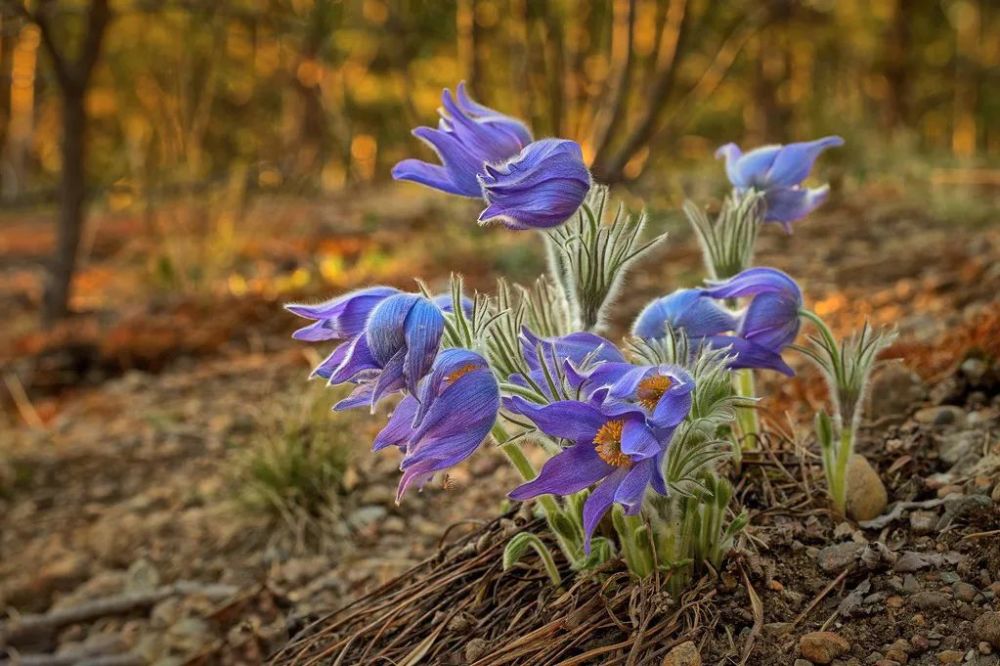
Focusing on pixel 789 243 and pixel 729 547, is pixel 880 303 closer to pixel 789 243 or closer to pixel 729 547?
pixel 789 243

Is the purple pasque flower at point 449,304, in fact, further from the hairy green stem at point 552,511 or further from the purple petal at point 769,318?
the purple petal at point 769,318

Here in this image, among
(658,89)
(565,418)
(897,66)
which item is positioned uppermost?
(897,66)

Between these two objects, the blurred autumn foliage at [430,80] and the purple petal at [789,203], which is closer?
the purple petal at [789,203]

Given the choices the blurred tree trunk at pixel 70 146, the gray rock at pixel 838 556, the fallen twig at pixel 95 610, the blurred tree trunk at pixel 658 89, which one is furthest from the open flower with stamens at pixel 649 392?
the blurred tree trunk at pixel 70 146

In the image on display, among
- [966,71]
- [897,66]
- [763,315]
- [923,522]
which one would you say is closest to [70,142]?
[763,315]

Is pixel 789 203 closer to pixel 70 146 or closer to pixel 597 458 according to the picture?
pixel 597 458

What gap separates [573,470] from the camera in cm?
134

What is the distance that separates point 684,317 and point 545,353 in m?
0.26

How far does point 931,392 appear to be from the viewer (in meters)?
2.34

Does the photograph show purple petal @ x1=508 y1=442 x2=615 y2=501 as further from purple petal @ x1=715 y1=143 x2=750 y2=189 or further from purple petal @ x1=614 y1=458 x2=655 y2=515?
purple petal @ x1=715 y1=143 x2=750 y2=189

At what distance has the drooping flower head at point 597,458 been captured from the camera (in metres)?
1.27

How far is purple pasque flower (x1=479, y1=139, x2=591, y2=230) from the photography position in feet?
4.56

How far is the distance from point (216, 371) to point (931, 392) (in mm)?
3054

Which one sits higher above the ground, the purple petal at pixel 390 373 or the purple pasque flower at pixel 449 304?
the purple pasque flower at pixel 449 304
